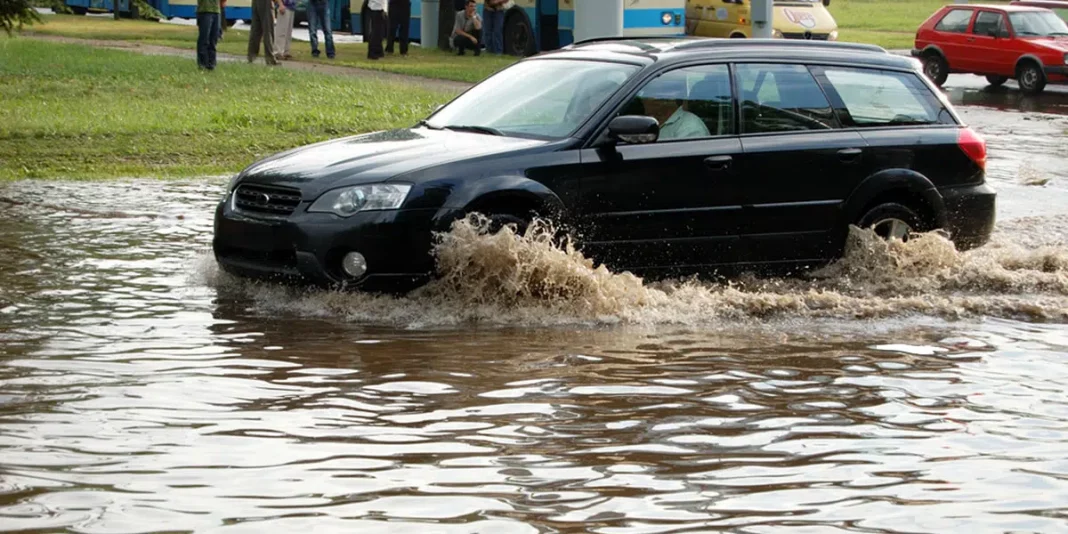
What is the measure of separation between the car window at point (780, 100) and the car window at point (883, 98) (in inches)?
6.0

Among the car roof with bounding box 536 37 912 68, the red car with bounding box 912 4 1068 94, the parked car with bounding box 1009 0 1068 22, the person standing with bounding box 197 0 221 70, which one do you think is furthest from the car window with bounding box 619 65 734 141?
the parked car with bounding box 1009 0 1068 22

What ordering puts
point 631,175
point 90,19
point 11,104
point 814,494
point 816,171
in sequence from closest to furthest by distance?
point 814,494
point 631,175
point 816,171
point 11,104
point 90,19

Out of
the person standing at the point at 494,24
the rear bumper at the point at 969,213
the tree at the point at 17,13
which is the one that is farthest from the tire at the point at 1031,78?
the rear bumper at the point at 969,213

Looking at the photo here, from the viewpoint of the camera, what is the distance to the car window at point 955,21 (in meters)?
32.2

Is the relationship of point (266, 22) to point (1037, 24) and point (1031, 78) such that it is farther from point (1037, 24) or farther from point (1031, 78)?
point (1037, 24)

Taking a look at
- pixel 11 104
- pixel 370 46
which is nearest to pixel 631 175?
pixel 11 104

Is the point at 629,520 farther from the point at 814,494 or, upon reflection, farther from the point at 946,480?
the point at 946,480

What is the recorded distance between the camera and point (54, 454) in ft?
19.5

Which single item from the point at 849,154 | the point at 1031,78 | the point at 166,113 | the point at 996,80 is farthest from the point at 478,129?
the point at 996,80

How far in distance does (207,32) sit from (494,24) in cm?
1055

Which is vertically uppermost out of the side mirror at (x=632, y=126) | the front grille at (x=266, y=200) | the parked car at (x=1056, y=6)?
the parked car at (x=1056, y=6)

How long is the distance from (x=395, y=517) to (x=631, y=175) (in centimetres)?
447

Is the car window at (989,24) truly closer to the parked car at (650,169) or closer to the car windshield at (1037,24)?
the car windshield at (1037,24)

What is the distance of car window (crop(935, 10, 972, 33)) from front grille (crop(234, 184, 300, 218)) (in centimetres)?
2494
